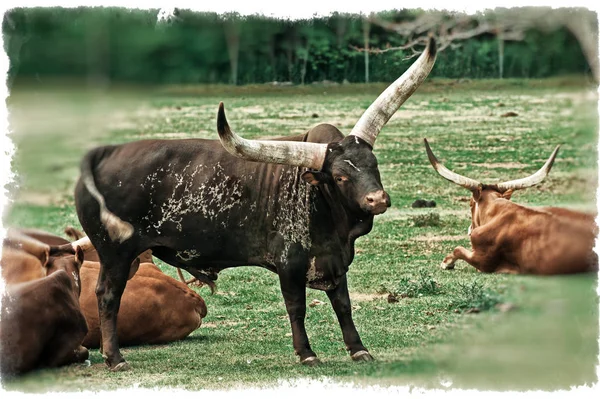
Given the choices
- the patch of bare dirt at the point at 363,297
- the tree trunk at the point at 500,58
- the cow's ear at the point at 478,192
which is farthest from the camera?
the tree trunk at the point at 500,58

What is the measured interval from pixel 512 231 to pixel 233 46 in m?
6.16

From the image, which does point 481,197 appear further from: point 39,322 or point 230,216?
point 39,322

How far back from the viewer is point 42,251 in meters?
10.6

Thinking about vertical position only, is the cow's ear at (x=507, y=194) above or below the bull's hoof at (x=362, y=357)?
above

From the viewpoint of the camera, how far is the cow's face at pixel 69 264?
10.4 metres

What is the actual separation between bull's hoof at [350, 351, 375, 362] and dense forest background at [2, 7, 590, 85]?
8.73ft

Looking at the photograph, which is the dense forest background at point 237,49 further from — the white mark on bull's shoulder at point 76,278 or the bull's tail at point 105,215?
the white mark on bull's shoulder at point 76,278

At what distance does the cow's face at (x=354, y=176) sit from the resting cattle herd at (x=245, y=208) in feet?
0.04

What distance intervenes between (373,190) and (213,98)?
15.4 metres

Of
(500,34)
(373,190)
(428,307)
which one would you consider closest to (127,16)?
(373,190)

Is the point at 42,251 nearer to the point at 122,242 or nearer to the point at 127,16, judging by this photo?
the point at 122,242

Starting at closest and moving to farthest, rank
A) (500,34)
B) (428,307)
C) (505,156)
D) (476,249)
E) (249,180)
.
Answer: (249,180), (428,307), (476,249), (500,34), (505,156)

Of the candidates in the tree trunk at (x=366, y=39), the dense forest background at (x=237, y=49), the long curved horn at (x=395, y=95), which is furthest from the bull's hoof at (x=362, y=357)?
the tree trunk at (x=366, y=39)

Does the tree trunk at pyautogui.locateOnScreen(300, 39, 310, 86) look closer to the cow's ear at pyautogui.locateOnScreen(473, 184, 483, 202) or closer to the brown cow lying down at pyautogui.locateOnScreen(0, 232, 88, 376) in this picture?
the cow's ear at pyautogui.locateOnScreen(473, 184, 483, 202)
